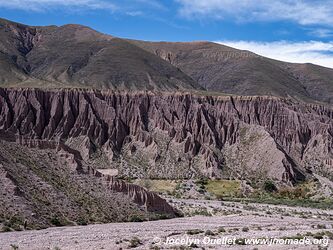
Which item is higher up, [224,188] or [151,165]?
[151,165]

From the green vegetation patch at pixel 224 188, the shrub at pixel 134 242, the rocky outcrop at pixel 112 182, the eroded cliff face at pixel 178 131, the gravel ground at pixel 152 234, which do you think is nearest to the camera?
the gravel ground at pixel 152 234

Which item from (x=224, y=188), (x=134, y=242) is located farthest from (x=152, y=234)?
(x=224, y=188)

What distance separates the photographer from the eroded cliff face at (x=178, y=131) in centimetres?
12225

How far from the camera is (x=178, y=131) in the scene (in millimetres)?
134000

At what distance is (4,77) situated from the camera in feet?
560

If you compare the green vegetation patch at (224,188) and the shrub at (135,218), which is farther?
the green vegetation patch at (224,188)

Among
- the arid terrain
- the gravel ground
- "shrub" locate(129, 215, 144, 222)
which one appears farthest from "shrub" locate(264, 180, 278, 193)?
"shrub" locate(129, 215, 144, 222)

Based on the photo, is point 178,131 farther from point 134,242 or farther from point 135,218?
point 134,242

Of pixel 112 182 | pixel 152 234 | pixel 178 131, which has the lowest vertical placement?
pixel 178 131

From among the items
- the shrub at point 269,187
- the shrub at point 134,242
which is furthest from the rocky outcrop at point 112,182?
the shrub at point 269,187

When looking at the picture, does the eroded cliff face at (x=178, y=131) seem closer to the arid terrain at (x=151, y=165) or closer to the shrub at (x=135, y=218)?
the arid terrain at (x=151, y=165)

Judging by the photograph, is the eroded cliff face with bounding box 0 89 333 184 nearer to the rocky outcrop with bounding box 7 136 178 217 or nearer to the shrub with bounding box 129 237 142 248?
the rocky outcrop with bounding box 7 136 178 217

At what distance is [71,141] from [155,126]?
67.9 ft

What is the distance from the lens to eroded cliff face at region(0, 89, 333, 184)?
401 ft
